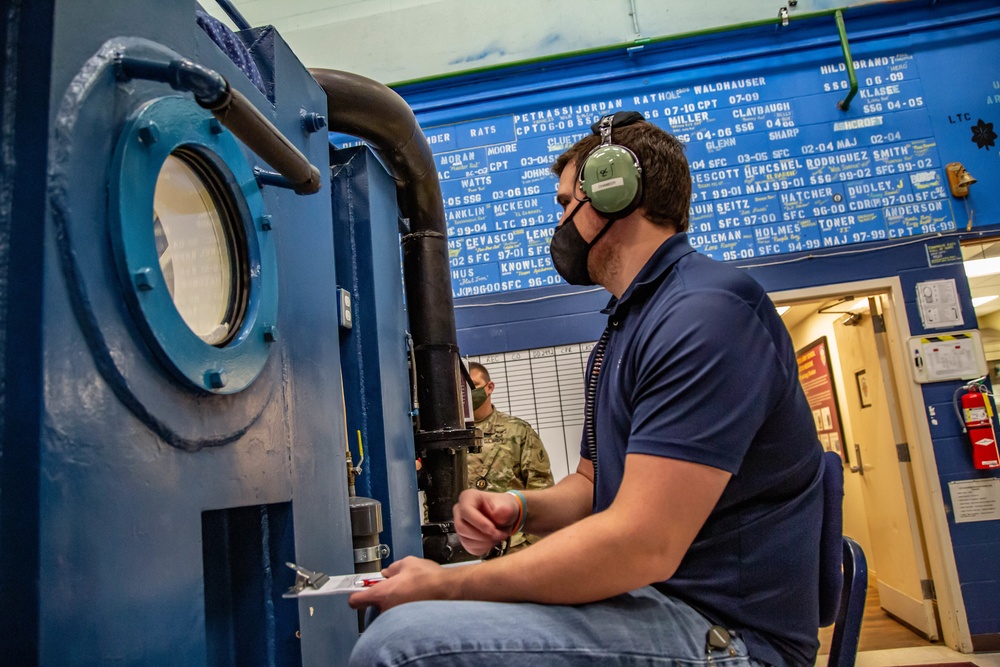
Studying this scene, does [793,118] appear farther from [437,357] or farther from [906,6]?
[437,357]

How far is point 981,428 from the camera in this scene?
381cm

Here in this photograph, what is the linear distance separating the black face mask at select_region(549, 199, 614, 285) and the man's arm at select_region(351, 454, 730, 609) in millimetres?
694

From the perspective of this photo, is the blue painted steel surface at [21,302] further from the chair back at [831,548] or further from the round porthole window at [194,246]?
the chair back at [831,548]

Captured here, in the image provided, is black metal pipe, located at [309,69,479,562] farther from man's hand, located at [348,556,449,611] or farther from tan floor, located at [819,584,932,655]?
tan floor, located at [819,584,932,655]

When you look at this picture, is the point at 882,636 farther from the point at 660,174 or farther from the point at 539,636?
the point at 539,636

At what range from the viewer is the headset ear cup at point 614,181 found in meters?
1.35

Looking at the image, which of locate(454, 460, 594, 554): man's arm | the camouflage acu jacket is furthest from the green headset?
the camouflage acu jacket

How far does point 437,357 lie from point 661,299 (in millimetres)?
1319

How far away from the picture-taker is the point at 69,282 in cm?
71

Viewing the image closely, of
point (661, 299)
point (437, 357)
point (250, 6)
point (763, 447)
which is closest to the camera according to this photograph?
point (763, 447)

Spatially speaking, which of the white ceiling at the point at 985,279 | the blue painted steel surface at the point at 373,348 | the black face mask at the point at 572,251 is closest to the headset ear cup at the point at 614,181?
the black face mask at the point at 572,251

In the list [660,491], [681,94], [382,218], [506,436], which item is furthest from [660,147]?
[681,94]

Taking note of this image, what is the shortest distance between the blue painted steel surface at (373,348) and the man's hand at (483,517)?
0.73 meters

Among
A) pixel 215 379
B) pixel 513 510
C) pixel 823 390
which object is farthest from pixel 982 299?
pixel 215 379
